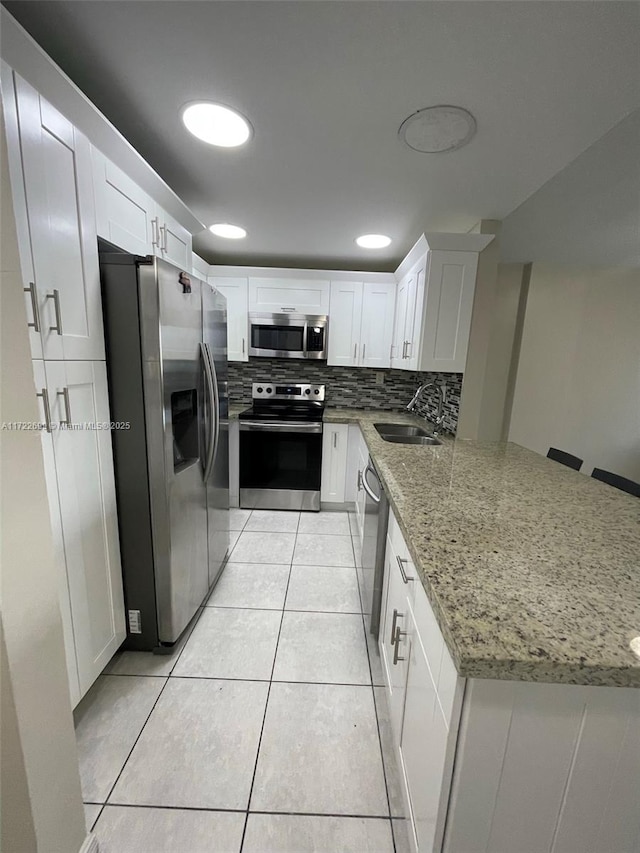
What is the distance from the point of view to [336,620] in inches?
71.5

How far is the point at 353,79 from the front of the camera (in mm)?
1154

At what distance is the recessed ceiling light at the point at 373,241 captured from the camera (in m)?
2.58

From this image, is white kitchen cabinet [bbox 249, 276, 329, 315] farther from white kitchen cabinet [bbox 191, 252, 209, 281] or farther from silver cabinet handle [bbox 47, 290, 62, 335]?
silver cabinet handle [bbox 47, 290, 62, 335]

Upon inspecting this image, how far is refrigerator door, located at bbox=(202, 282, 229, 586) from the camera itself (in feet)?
5.74

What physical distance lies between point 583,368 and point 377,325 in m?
1.73

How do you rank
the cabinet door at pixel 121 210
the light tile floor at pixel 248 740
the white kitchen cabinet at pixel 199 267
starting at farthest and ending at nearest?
the white kitchen cabinet at pixel 199 267 → the cabinet door at pixel 121 210 → the light tile floor at pixel 248 740

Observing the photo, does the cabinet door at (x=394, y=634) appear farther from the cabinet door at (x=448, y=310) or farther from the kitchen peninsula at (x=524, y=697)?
the cabinet door at (x=448, y=310)

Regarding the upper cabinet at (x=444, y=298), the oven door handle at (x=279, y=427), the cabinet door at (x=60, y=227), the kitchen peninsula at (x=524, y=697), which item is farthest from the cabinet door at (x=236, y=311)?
the kitchen peninsula at (x=524, y=697)

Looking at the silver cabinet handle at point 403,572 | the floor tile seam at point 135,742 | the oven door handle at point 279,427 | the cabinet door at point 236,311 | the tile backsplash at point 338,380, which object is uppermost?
the cabinet door at point 236,311

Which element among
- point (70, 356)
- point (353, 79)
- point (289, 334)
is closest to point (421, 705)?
point (70, 356)

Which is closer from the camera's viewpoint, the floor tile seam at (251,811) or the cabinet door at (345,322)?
the floor tile seam at (251,811)

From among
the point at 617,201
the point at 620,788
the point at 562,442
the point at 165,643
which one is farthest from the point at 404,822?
the point at 617,201

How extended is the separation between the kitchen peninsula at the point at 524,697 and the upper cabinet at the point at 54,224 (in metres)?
1.27

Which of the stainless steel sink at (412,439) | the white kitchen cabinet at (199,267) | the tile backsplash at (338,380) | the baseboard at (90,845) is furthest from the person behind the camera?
the tile backsplash at (338,380)
